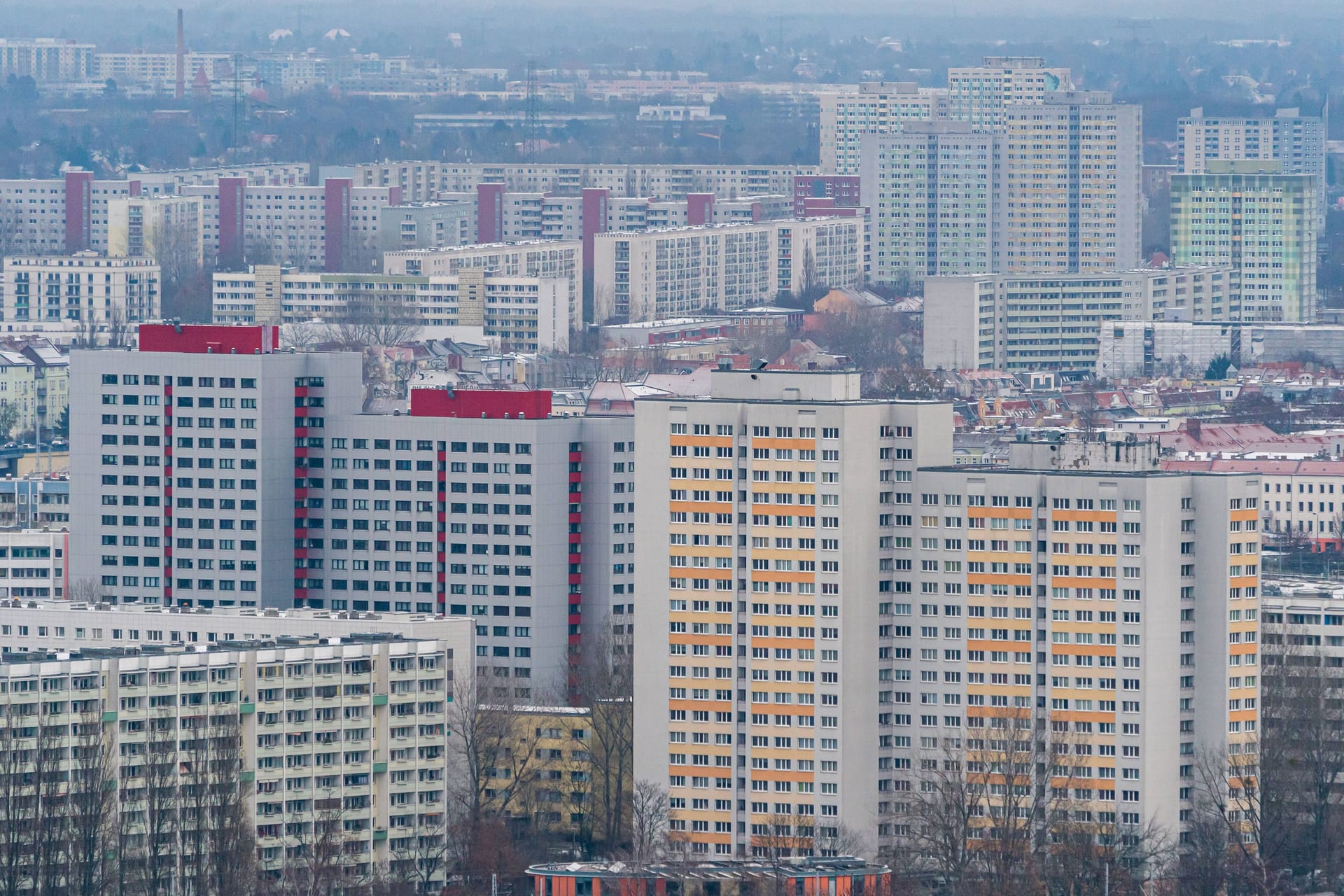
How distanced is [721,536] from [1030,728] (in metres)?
4.40

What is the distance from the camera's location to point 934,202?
430 feet

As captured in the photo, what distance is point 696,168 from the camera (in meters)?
156

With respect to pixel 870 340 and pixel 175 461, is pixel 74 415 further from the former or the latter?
pixel 870 340

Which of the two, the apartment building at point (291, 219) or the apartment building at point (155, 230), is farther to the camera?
the apartment building at point (291, 219)

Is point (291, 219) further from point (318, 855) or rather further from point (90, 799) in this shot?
point (90, 799)

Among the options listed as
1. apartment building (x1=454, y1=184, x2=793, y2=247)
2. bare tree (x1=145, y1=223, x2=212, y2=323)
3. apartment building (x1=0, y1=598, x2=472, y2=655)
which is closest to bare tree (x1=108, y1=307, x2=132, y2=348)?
bare tree (x1=145, y1=223, x2=212, y2=323)

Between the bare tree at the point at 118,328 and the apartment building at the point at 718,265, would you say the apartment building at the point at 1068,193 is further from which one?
the bare tree at the point at 118,328

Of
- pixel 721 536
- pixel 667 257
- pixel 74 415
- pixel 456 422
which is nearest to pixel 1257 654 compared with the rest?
pixel 721 536

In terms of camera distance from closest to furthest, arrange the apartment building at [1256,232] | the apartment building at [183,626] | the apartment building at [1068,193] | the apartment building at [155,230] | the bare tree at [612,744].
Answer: the bare tree at [612,744]
the apartment building at [183,626]
the apartment building at [1256,232]
the apartment building at [1068,193]
the apartment building at [155,230]

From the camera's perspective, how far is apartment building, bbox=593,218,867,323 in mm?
122438

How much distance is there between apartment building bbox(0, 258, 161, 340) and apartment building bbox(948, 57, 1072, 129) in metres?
43.3

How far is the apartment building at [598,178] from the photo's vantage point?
496ft

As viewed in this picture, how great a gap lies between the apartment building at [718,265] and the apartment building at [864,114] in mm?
21065

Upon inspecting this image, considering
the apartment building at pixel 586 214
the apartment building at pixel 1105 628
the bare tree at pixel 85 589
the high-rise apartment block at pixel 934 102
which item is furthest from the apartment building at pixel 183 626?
the high-rise apartment block at pixel 934 102
